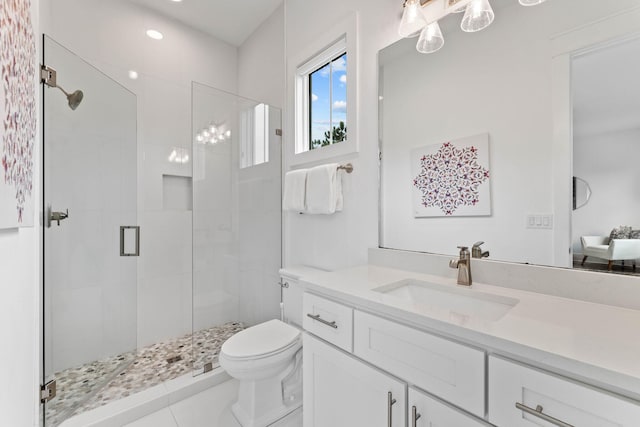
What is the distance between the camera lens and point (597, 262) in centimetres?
91

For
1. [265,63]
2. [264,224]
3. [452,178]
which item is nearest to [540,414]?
[452,178]

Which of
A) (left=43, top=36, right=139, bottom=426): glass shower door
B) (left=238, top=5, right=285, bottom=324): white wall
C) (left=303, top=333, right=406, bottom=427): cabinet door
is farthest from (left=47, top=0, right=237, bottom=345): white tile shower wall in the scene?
(left=303, top=333, right=406, bottom=427): cabinet door

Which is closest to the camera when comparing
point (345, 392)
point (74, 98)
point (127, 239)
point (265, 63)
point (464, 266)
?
point (345, 392)

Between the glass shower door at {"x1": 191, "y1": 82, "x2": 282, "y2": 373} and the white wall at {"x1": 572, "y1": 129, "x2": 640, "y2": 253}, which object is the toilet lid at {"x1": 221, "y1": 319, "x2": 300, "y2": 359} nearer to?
the glass shower door at {"x1": 191, "y1": 82, "x2": 282, "y2": 373}

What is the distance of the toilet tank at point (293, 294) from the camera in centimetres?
179

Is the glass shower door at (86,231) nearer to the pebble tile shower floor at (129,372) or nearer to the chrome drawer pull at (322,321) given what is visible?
the pebble tile shower floor at (129,372)

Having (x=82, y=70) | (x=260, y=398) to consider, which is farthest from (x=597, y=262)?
(x=82, y=70)

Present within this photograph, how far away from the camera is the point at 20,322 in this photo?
92 cm

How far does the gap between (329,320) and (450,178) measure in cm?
82

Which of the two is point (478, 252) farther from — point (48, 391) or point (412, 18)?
point (48, 391)

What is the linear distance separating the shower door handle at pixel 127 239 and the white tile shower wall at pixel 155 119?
0.13 meters

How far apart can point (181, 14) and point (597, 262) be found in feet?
10.4

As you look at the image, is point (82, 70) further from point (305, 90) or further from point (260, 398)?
point (260, 398)

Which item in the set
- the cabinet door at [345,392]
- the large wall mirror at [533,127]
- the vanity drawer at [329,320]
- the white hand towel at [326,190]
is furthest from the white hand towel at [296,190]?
the cabinet door at [345,392]
